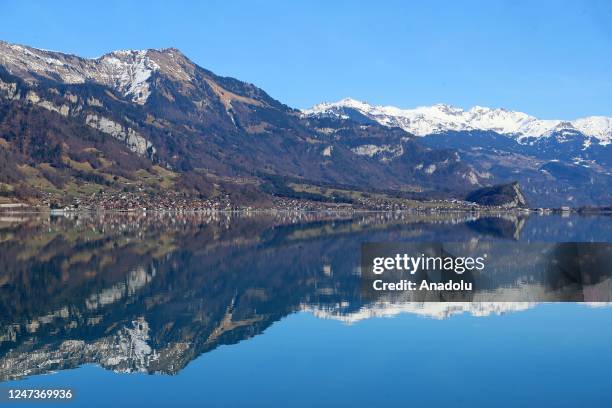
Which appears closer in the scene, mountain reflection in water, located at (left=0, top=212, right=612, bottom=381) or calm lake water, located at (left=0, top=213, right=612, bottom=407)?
calm lake water, located at (left=0, top=213, right=612, bottom=407)

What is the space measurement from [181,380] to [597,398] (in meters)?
20.5

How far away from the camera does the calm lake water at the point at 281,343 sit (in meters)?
37.0

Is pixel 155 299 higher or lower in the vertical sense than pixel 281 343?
A: higher

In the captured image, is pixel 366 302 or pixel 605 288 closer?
pixel 366 302

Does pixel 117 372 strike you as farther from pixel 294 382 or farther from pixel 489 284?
pixel 489 284

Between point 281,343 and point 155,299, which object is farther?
point 155,299

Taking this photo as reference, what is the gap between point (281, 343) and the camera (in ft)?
157

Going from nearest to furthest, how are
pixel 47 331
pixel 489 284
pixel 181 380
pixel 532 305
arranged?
pixel 181 380 → pixel 47 331 → pixel 532 305 → pixel 489 284

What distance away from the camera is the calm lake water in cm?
3700

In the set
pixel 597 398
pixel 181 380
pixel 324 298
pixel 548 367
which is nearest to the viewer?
pixel 597 398

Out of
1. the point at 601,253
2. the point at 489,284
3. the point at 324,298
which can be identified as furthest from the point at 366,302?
the point at 601,253

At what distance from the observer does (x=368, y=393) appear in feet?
121

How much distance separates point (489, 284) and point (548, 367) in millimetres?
30138

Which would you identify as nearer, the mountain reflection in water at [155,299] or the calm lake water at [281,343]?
the calm lake water at [281,343]
